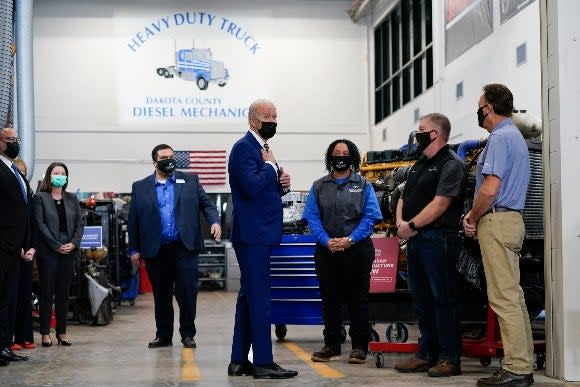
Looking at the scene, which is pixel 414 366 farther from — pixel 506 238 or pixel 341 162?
pixel 341 162

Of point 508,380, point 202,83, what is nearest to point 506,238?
point 508,380

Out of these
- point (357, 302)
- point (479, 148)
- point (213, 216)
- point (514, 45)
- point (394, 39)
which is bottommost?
point (357, 302)

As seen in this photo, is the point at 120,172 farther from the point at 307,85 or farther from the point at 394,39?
the point at 394,39

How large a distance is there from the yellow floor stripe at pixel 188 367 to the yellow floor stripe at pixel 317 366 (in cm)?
84

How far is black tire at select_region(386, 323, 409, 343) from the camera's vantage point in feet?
25.5

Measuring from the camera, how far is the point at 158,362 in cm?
700

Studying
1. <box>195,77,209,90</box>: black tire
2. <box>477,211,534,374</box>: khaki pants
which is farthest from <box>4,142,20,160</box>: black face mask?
<box>195,77,209,90</box>: black tire

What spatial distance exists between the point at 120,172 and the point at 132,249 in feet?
48.5

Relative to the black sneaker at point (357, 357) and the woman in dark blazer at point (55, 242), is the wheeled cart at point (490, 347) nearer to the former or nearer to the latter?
the black sneaker at point (357, 357)

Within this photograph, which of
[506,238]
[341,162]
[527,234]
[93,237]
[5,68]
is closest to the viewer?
[506,238]

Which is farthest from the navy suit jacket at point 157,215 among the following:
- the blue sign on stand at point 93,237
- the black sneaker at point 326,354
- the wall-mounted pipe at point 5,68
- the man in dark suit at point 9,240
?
the wall-mounted pipe at point 5,68

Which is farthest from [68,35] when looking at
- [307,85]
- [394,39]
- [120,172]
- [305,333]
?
[305,333]

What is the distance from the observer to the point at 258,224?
19.0 feet

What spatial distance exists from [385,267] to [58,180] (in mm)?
3159
